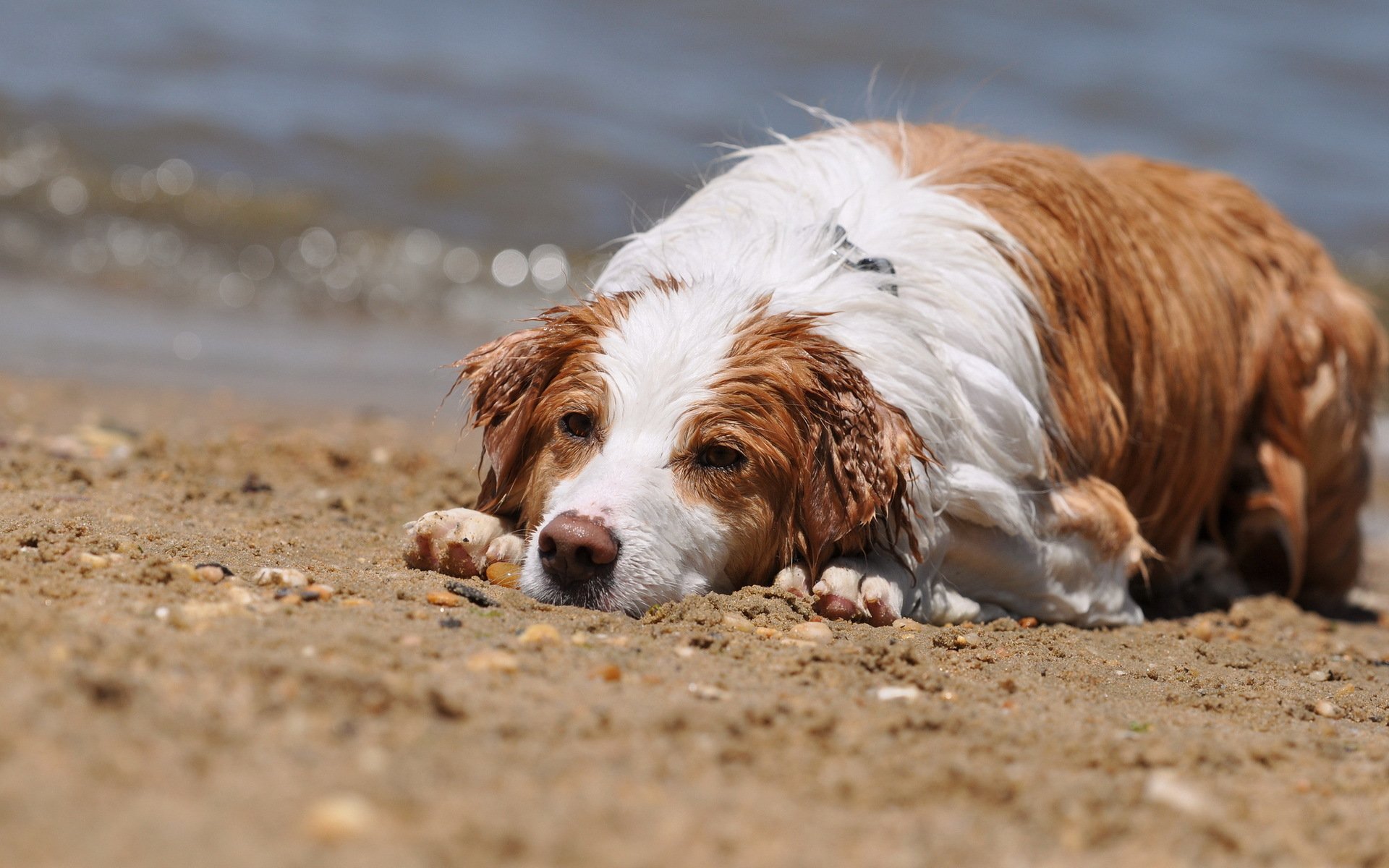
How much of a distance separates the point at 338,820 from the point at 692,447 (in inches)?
84.7

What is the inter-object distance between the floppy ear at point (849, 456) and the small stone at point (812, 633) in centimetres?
41

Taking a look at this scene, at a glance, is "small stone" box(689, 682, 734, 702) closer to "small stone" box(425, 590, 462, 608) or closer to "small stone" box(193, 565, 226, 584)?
"small stone" box(425, 590, 462, 608)

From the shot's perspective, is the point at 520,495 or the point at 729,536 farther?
the point at 520,495

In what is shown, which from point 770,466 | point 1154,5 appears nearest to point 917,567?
point 770,466

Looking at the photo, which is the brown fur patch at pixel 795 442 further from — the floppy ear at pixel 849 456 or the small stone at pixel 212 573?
the small stone at pixel 212 573

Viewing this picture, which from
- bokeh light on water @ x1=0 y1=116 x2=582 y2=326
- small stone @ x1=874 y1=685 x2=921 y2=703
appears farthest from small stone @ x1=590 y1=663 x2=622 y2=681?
bokeh light on water @ x1=0 y1=116 x2=582 y2=326

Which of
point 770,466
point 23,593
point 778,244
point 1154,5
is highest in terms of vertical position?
point 1154,5

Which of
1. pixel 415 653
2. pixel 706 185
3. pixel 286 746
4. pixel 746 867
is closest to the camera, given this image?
pixel 746 867

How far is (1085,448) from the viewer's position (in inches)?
196

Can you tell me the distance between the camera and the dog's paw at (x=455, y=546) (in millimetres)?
4281

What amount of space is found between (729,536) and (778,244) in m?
1.04

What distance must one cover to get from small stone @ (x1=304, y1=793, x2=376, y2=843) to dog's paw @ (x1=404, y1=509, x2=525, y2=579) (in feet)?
7.02

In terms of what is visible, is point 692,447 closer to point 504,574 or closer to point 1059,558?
point 504,574

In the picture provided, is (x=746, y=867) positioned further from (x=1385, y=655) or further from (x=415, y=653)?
(x=1385, y=655)
